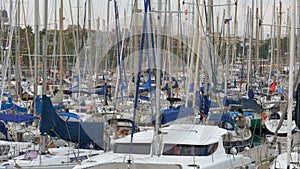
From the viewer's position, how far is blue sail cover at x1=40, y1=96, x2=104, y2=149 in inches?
545

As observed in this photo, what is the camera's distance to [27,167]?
1333 cm

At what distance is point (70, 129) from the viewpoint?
564 inches

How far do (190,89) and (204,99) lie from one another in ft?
9.96

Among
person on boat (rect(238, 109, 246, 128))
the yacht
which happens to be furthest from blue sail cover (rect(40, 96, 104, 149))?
person on boat (rect(238, 109, 246, 128))

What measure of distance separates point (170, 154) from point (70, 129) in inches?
124

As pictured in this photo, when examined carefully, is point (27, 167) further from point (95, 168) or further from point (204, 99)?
point (204, 99)

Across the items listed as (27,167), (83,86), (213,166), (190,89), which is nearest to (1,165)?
(27,167)

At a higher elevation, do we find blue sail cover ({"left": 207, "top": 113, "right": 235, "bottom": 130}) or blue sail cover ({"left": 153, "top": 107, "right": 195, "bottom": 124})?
blue sail cover ({"left": 153, "top": 107, "right": 195, "bottom": 124})

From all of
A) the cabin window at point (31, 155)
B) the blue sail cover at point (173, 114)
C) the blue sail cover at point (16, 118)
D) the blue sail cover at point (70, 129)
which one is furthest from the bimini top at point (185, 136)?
the blue sail cover at point (16, 118)

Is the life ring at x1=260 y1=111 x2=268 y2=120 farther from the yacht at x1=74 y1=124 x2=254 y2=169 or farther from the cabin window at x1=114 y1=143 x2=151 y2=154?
the cabin window at x1=114 y1=143 x2=151 y2=154

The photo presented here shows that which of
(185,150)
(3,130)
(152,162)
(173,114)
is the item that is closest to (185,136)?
(185,150)

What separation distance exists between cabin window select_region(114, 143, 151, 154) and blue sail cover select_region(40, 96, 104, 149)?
1.85 meters

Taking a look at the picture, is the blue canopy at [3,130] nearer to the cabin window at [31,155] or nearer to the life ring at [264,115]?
the cabin window at [31,155]

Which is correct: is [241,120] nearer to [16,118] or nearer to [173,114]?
[173,114]
